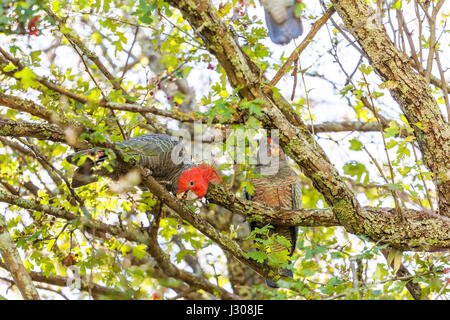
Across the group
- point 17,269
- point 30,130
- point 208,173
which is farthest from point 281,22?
point 17,269

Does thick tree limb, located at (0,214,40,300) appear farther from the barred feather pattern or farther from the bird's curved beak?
the barred feather pattern

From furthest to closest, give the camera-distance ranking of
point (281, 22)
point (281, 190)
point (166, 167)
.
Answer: point (281, 190) < point (166, 167) < point (281, 22)

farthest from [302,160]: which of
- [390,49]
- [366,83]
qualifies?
[390,49]

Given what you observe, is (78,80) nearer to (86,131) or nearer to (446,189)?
(86,131)

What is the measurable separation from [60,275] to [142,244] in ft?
4.01

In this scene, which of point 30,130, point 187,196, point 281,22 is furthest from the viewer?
point 187,196

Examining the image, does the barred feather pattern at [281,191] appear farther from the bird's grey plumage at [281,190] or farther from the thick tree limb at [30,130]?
the thick tree limb at [30,130]

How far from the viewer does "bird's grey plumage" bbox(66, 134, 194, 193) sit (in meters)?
3.58

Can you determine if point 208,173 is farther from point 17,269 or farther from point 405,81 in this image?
point 405,81

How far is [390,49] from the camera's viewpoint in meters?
3.80

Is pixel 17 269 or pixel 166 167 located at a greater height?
pixel 166 167

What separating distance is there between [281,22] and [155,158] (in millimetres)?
1322

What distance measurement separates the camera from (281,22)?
11.9 ft

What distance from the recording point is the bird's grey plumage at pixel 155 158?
11.8ft
